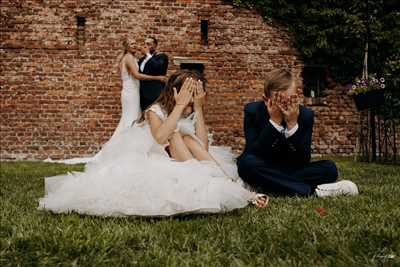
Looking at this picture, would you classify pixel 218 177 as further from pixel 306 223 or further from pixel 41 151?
pixel 41 151

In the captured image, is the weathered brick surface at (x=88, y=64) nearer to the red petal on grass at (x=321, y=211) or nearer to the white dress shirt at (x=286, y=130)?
the white dress shirt at (x=286, y=130)

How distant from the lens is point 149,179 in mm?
2795

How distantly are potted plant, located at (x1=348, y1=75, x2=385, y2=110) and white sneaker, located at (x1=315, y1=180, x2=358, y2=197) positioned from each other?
13.7 ft

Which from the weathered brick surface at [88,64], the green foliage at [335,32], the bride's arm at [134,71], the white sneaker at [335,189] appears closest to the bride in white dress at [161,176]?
the white sneaker at [335,189]

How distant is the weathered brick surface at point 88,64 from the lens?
9.36 metres

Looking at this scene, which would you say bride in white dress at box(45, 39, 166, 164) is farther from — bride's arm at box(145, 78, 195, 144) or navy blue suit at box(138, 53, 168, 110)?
bride's arm at box(145, 78, 195, 144)

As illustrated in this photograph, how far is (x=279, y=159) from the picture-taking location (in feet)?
12.1

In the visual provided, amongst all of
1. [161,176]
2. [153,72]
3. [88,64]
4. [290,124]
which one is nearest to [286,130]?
[290,124]

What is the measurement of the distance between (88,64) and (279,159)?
21.5 feet

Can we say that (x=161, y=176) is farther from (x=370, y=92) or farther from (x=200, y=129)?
(x=370, y=92)

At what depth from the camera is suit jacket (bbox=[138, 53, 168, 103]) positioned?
6773 mm

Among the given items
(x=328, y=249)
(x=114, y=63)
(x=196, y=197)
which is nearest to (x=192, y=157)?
(x=196, y=197)

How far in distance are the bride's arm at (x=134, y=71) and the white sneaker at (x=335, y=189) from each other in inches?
144

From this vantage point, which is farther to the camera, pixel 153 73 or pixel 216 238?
pixel 153 73
